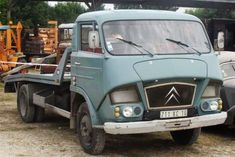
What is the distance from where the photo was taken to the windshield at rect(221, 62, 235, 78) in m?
9.80

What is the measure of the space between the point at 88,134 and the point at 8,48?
1625 centimetres

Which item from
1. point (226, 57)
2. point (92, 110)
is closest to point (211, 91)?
point (92, 110)

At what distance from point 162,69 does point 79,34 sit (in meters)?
1.81

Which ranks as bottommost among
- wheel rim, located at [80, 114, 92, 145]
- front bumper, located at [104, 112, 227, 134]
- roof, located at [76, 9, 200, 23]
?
wheel rim, located at [80, 114, 92, 145]

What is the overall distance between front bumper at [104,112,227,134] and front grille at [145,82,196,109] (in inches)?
9.8

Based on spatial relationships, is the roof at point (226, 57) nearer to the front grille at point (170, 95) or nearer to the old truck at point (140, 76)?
the old truck at point (140, 76)

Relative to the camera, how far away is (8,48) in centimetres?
2352

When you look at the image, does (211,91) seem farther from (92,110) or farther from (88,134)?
(88,134)

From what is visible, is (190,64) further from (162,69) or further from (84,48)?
(84,48)

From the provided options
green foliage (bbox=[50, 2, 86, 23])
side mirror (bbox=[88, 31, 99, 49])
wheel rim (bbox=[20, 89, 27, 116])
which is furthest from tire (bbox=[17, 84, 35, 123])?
green foliage (bbox=[50, 2, 86, 23])

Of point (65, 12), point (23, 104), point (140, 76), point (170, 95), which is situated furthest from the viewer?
point (65, 12)

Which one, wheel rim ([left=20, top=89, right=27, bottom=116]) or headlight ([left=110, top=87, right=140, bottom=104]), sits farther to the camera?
wheel rim ([left=20, top=89, right=27, bottom=116])

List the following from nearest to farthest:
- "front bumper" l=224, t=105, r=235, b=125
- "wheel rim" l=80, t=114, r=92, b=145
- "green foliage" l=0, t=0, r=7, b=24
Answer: "wheel rim" l=80, t=114, r=92, b=145 < "front bumper" l=224, t=105, r=235, b=125 < "green foliage" l=0, t=0, r=7, b=24

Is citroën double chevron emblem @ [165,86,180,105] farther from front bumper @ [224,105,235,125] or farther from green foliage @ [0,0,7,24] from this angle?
green foliage @ [0,0,7,24]
